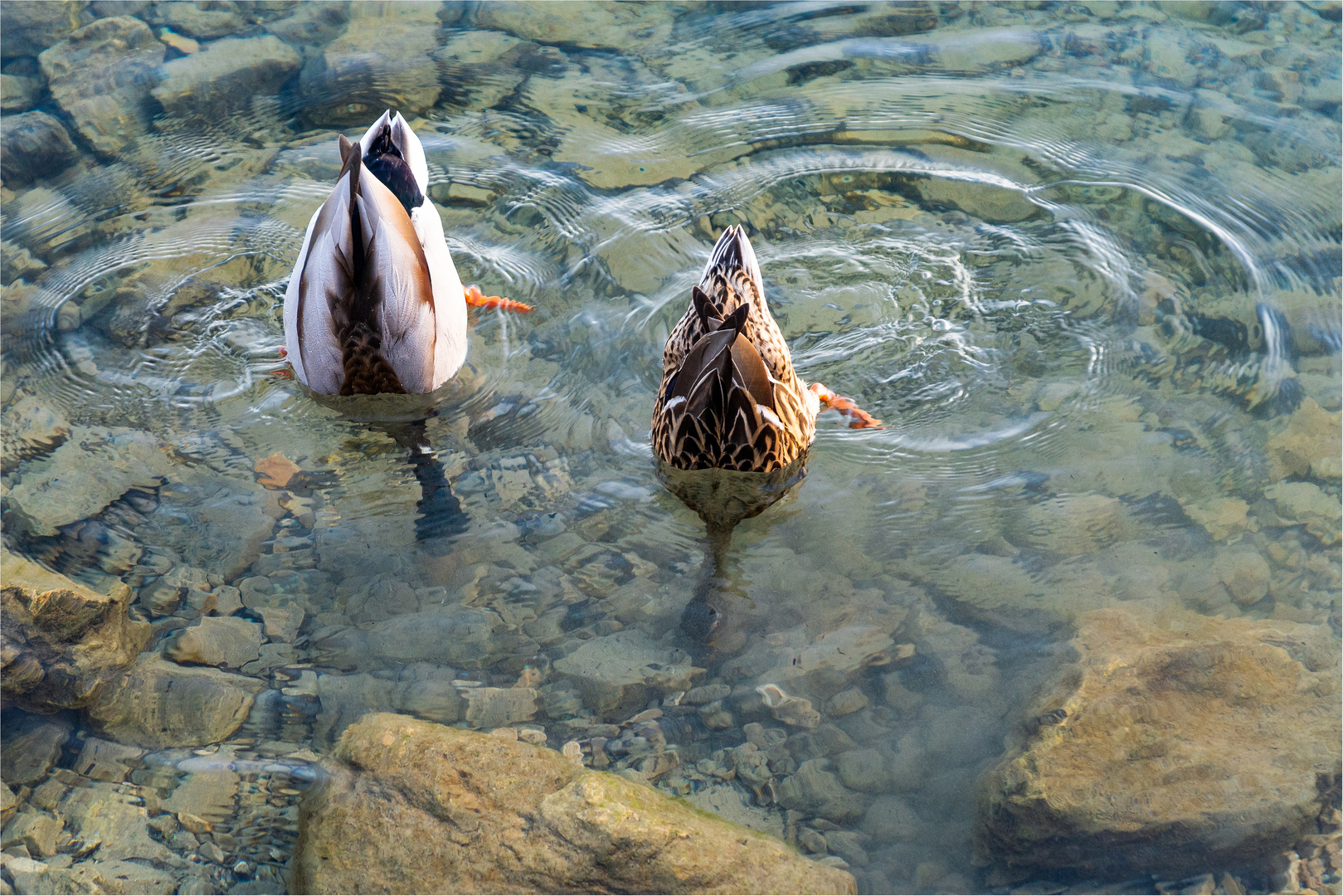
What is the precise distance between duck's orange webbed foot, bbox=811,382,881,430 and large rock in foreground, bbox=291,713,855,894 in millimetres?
2310

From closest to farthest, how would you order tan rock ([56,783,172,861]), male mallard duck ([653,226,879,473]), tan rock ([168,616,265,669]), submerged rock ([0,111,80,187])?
1. tan rock ([56,783,172,861])
2. tan rock ([168,616,265,669])
3. male mallard duck ([653,226,879,473])
4. submerged rock ([0,111,80,187])

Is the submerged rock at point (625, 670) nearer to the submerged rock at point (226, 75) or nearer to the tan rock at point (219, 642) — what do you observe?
the tan rock at point (219, 642)

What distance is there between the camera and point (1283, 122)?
23.1 ft

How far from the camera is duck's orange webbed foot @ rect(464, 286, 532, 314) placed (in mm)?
5938

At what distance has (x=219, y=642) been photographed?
4.39 m

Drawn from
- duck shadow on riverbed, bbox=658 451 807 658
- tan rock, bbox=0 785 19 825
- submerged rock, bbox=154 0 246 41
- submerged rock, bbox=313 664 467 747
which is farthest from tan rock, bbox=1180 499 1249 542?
submerged rock, bbox=154 0 246 41

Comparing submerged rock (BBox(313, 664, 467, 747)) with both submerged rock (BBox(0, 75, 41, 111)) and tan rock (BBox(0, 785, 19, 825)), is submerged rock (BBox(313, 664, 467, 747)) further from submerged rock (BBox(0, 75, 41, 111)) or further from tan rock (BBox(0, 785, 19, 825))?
submerged rock (BBox(0, 75, 41, 111))

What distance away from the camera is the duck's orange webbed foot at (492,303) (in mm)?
5938

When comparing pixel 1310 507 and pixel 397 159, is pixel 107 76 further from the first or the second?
pixel 1310 507

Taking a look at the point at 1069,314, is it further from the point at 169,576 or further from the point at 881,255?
the point at 169,576

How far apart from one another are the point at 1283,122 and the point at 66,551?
26.2ft

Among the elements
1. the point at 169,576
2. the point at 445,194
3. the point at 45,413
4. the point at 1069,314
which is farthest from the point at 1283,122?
the point at 45,413

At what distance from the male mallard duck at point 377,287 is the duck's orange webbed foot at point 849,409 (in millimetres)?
1990

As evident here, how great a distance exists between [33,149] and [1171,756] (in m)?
7.93
